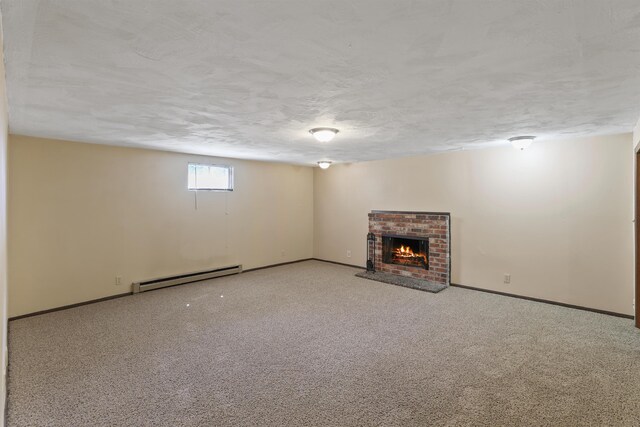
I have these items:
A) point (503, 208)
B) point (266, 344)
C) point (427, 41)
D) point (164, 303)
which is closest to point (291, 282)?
point (164, 303)

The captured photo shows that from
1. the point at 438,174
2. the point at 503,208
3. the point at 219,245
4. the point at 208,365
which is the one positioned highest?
the point at 438,174

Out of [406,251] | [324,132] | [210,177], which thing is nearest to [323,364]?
[324,132]

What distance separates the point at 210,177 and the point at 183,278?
1.90 m

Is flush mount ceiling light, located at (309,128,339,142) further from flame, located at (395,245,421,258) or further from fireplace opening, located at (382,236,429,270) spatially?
flame, located at (395,245,421,258)

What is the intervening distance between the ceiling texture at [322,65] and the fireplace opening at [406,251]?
2.74 meters

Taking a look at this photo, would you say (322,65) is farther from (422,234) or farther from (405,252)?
(405,252)

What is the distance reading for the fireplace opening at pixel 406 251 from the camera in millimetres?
5844

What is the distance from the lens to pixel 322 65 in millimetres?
1977

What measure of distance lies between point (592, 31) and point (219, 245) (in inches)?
229

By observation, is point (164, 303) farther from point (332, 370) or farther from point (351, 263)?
point (351, 263)

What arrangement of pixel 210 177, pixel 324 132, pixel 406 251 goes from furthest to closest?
pixel 406 251 < pixel 210 177 < pixel 324 132

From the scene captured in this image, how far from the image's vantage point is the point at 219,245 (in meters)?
6.12

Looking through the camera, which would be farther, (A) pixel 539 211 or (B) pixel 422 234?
(B) pixel 422 234

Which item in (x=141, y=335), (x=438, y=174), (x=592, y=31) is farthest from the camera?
(x=438, y=174)
